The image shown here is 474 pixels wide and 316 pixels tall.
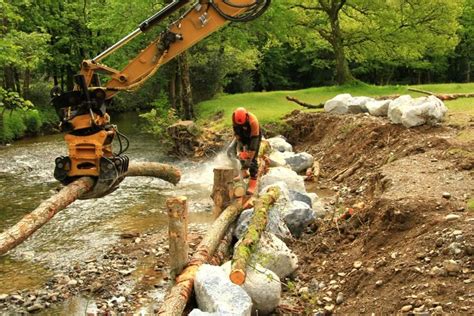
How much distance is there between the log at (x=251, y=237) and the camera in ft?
17.6

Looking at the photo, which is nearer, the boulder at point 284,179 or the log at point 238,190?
the log at point 238,190

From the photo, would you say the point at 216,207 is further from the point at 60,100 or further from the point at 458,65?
the point at 458,65

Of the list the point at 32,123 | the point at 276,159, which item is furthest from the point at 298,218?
the point at 32,123

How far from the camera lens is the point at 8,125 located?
20156mm

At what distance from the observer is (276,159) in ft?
39.3

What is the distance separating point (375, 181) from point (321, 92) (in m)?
14.9

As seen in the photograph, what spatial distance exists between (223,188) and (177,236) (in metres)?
2.36

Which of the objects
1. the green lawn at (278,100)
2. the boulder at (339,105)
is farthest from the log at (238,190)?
the green lawn at (278,100)

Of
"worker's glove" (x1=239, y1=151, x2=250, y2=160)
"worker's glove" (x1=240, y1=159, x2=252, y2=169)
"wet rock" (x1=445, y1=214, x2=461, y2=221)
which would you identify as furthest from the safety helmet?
"wet rock" (x1=445, y1=214, x2=461, y2=221)

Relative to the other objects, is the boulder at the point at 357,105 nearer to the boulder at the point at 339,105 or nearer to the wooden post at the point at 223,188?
the boulder at the point at 339,105

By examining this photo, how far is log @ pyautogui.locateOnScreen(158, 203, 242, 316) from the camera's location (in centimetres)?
502

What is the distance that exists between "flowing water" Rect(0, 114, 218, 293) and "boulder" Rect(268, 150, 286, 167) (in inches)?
61.1

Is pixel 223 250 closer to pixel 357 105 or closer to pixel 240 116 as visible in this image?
pixel 240 116

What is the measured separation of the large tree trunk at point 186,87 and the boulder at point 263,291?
1329 cm
